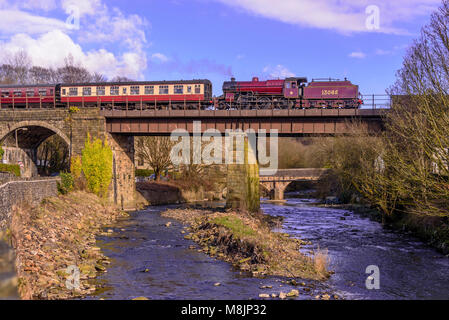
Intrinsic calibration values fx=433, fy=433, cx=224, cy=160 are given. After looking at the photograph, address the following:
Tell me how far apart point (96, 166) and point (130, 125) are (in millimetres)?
5149

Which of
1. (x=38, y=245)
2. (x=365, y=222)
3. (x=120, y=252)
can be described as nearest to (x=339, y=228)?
(x=365, y=222)

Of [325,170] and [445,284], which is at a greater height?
[325,170]

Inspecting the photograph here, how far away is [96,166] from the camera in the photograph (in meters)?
41.0

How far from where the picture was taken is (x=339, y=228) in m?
32.4

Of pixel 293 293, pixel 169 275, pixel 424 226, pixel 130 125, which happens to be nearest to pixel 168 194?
pixel 130 125

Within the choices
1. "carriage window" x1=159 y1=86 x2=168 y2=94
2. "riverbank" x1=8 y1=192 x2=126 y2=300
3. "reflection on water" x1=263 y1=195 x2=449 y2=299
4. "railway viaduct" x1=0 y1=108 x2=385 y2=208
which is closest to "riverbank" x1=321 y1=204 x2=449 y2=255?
"reflection on water" x1=263 y1=195 x2=449 y2=299

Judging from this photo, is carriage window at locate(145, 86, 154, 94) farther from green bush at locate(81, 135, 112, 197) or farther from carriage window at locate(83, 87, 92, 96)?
green bush at locate(81, 135, 112, 197)

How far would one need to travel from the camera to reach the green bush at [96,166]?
4075 cm

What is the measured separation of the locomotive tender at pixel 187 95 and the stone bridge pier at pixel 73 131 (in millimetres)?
2613

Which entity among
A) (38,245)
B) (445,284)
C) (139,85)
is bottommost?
(445,284)

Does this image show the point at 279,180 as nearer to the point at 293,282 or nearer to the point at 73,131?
the point at 73,131
